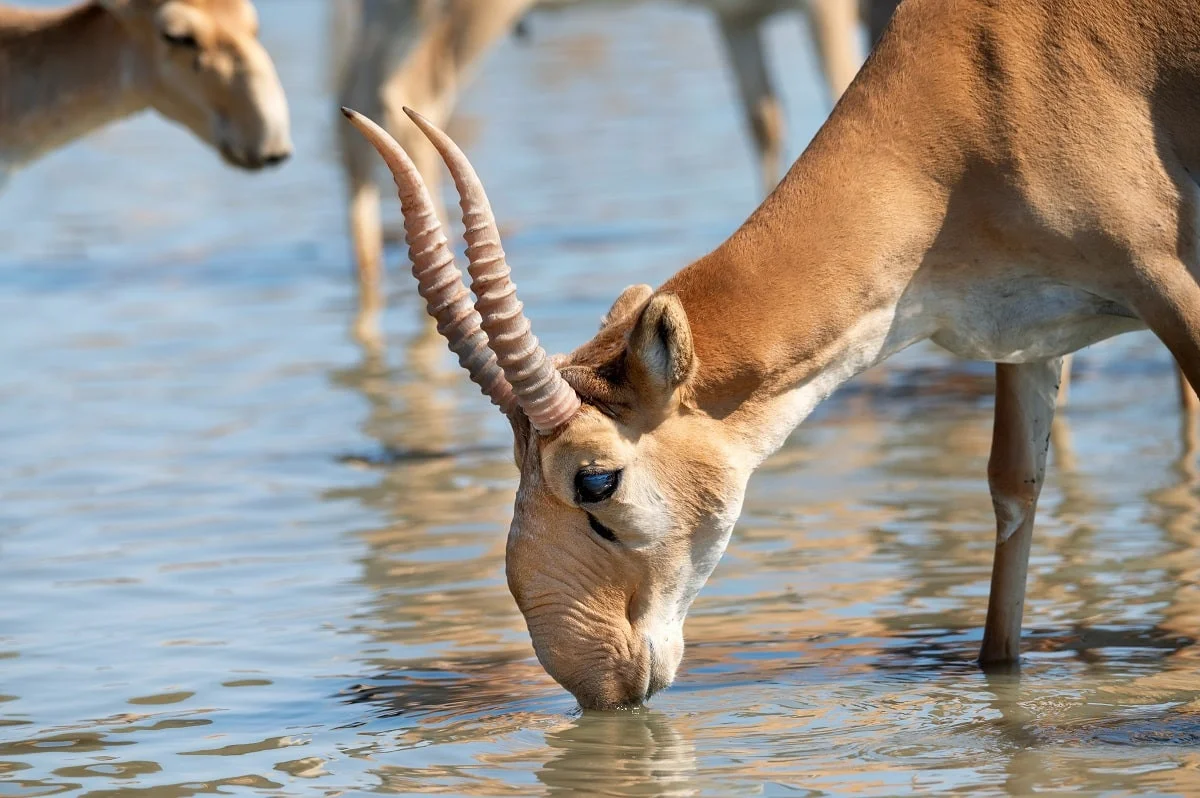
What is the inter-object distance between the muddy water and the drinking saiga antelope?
52 cm

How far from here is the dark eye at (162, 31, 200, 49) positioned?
11.1 meters

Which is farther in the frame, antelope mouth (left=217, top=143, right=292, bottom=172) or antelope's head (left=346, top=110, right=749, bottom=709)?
antelope mouth (left=217, top=143, right=292, bottom=172)

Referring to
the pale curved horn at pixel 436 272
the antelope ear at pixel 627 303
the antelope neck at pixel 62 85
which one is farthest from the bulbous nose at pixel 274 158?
the pale curved horn at pixel 436 272

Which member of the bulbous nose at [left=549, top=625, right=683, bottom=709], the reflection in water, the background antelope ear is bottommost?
the reflection in water

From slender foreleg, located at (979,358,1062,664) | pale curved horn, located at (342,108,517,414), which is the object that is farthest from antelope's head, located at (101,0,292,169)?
pale curved horn, located at (342,108,517,414)

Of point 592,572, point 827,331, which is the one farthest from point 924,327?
point 592,572

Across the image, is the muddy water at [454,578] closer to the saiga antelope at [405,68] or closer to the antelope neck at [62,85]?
the saiga antelope at [405,68]

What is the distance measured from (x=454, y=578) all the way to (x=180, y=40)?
4.37 metres

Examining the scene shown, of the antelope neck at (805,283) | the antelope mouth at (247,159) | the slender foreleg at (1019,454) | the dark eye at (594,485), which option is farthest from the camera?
the antelope mouth at (247,159)

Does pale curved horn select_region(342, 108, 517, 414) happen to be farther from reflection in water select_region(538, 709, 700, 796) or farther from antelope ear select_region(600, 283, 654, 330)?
reflection in water select_region(538, 709, 700, 796)

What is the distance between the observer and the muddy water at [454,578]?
576 centimetres

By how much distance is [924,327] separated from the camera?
6.11 meters

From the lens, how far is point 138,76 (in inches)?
444

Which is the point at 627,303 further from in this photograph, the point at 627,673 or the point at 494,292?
the point at 627,673
